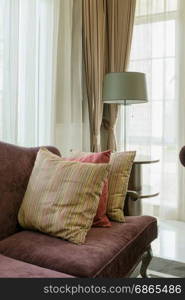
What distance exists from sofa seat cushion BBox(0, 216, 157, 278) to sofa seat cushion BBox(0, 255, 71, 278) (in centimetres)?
8

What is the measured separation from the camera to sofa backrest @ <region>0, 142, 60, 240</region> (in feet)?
5.13

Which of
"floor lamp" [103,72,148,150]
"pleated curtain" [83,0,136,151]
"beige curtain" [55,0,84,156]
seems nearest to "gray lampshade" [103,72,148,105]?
"floor lamp" [103,72,148,150]

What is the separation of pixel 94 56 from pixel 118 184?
173cm

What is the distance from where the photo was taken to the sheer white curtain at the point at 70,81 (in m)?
2.73

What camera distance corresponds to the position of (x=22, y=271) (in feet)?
3.73

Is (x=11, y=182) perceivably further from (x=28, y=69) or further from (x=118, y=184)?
(x=28, y=69)

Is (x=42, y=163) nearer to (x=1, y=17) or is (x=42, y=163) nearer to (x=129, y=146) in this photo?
(x=1, y=17)

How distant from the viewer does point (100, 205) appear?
1657 mm

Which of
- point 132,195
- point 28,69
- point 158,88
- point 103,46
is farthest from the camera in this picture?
point 158,88

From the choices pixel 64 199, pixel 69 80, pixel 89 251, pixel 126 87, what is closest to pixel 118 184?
pixel 64 199

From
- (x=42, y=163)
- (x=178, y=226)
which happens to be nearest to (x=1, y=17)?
(x=42, y=163)

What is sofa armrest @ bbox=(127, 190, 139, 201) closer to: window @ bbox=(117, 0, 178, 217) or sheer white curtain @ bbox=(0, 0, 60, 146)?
sheer white curtain @ bbox=(0, 0, 60, 146)

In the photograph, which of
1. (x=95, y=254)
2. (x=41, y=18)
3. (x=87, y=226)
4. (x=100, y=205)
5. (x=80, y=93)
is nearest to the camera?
(x=95, y=254)

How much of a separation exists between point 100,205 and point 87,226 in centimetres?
20
